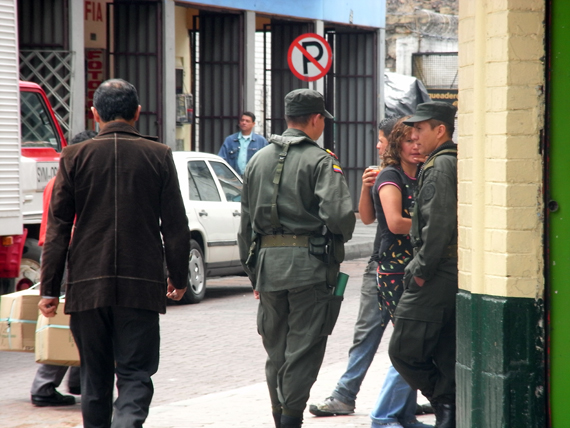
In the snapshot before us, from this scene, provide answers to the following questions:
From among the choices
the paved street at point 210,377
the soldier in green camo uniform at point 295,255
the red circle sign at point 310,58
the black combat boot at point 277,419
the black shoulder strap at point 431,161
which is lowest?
the paved street at point 210,377

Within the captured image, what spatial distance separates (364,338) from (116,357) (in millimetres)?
1813

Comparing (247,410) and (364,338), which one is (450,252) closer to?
(364,338)

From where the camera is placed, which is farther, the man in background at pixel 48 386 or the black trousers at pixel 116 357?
the man in background at pixel 48 386

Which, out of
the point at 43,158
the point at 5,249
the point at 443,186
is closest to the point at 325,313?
the point at 443,186

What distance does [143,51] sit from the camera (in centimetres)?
1783

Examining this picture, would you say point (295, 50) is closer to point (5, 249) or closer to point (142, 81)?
point (142, 81)

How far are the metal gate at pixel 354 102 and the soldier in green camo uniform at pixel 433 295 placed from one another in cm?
1811

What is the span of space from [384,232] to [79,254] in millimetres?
1725

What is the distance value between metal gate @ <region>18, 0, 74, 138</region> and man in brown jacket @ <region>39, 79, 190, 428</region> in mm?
10556

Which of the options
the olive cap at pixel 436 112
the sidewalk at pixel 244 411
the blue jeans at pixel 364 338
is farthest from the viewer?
the blue jeans at pixel 364 338

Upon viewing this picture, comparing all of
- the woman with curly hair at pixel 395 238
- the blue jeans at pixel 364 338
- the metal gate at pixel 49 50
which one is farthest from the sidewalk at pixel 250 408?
the metal gate at pixel 49 50

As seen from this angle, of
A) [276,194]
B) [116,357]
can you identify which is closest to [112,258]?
[116,357]

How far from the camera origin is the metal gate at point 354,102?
23.2m

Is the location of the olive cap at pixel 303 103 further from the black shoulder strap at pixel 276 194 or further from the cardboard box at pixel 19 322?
the cardboard box at pixel 19 322
